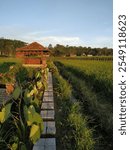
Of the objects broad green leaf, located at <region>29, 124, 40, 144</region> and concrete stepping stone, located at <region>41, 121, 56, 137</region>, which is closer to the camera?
broad green leaf, located at <region>29, 124, 40, 144</region>

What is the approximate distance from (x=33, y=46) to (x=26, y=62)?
223 centimetres

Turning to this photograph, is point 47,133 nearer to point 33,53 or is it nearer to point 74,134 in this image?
point 74,134

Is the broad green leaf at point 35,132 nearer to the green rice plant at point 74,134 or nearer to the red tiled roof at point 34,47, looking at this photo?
the green rice plant at point 74,134

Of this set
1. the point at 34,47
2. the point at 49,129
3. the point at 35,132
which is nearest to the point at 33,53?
the point at 34,47

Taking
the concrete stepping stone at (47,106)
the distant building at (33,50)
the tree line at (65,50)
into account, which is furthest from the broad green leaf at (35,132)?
the tree line at (65,50)

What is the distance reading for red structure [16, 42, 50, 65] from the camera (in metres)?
28.5

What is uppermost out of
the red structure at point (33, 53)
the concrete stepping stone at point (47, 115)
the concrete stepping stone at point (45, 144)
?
the red structure at point (33, 53)

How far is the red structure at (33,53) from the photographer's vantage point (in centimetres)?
2850

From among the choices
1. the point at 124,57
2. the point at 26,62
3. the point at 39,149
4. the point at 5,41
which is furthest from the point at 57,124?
the point at 5,41

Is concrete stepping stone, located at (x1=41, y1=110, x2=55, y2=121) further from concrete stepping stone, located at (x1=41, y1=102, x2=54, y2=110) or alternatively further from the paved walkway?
concrete stepping stone, located at (x1=41, y1=102, x2=54, y2=110)

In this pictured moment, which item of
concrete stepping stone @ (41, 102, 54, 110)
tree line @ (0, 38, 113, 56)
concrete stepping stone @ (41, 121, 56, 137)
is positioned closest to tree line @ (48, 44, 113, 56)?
tree line @ (0, 38, 113, 56)

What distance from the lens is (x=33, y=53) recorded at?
30016 millimetres

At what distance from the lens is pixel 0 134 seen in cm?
382

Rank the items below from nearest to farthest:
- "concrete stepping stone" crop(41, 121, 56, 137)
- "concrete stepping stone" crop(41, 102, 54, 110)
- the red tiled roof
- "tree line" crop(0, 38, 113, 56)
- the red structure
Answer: "concrete stepping stone" crop(41, 121, 56, 137)
"concrete stepping stone" crop(41, 102, 54, 110)
the red structure
the red tiled roof
"tree line" crop(0, 38, 113, 56)
